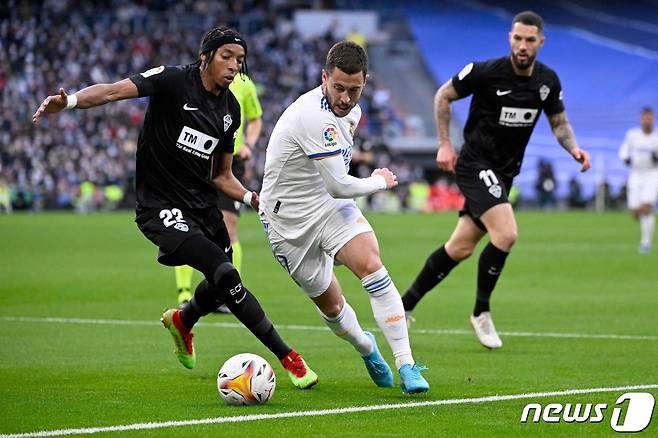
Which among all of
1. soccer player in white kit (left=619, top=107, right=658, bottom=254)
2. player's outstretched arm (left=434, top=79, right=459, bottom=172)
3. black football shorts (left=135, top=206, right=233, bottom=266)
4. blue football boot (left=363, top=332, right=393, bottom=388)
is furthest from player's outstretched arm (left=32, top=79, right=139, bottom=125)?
soccer player in white kit (left=619, top=107, right=658, bottom=254)

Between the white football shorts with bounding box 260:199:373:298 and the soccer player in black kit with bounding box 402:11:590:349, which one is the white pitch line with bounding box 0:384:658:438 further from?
the soccer player in black kit with bounding box 402:11:590:349

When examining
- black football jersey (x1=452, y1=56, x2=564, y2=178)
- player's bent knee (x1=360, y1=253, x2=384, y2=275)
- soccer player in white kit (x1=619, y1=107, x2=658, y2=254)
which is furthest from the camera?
soccer player in white kit (x1=619, y1=107, x2=658, y2=254)

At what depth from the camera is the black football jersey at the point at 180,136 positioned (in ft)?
28.0

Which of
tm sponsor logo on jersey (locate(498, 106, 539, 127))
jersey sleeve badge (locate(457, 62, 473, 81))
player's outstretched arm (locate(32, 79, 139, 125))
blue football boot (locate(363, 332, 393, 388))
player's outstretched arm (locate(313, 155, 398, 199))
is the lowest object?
blue football boot (locate(363, 332, 393, 388))

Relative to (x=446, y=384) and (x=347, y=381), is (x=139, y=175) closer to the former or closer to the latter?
(x=347, y=381)

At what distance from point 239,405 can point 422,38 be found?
52.3m

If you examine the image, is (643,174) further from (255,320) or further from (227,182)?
(255,320)

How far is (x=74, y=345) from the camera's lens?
1058 cm

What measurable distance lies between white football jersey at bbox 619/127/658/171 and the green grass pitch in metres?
3.25

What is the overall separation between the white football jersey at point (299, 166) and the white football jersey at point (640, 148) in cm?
1759

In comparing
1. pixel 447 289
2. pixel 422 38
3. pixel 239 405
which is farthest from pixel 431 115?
pixel 239 405

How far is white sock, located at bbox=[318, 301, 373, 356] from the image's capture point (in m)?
8.20

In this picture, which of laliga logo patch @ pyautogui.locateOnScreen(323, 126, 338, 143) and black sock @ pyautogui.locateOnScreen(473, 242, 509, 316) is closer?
laliga logo patch @ pyautogui.locateOnScreen(323, 126, 338, 143)

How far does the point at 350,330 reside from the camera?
8.23 m
